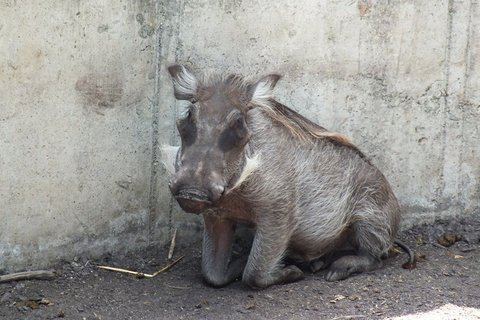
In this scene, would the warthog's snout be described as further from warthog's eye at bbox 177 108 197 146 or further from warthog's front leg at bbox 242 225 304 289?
warthog's front leg at bbox 242 225 304 289

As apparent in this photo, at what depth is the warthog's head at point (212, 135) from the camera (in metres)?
4.56

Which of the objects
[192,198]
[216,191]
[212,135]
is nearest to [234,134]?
[212,135]

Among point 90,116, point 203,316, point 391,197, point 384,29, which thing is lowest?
point 203,316

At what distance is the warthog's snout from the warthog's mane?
55 centimetres

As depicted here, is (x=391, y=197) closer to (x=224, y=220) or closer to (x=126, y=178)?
(x=224, y=220)

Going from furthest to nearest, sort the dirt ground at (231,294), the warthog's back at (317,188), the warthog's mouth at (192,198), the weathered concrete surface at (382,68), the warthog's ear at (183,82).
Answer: the weathered concrete surface at (382,68), the warthog's back at (317,188), the warthog's ear at (183,82), the dirt ground at (231,294), the warthog's mouth at (192,198)

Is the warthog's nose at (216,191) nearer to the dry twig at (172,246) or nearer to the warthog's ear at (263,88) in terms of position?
the warthog's ear at (263,88)

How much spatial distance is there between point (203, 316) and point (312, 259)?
3.08 feet

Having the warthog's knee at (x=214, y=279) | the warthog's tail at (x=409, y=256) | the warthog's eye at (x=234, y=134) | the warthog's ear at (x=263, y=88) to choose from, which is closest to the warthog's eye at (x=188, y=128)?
the warthog's eye at (x=234, y=134)

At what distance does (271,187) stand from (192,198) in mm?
615

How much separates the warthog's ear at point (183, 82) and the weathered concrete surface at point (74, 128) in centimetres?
29

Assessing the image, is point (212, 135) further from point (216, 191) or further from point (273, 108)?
point (273, 108)

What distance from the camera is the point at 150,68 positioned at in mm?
5238

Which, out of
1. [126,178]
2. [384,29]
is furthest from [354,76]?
[126,178]
